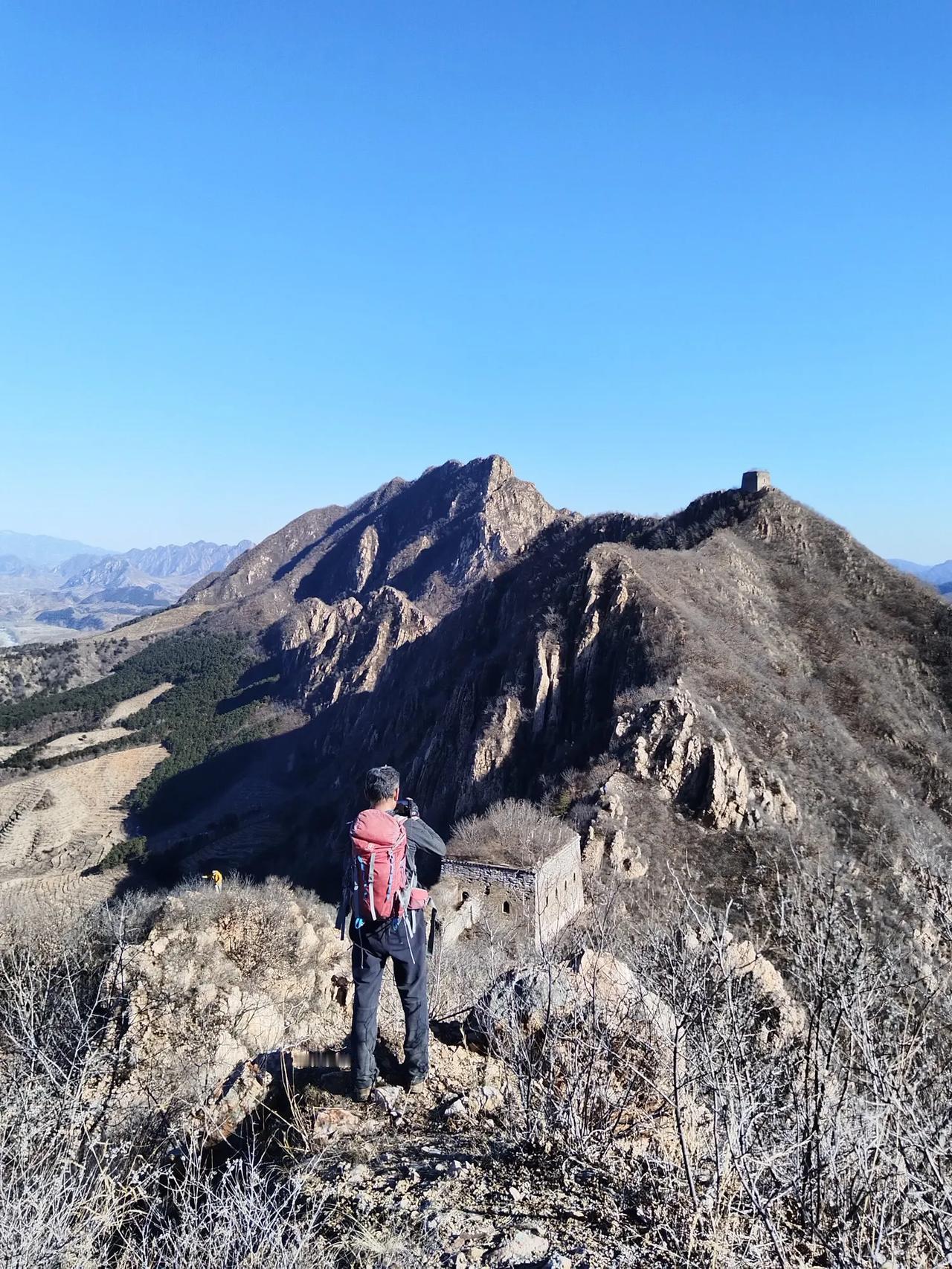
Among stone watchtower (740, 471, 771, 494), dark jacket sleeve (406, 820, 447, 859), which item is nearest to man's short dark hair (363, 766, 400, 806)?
dark jacket sleeve (406, 820, 447, 859)

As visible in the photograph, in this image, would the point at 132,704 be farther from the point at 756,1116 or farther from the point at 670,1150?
the point at 756,1116

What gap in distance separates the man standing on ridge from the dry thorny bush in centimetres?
71

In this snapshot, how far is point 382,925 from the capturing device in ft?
16.1

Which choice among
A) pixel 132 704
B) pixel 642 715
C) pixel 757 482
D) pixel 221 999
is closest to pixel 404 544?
pixel 132 704

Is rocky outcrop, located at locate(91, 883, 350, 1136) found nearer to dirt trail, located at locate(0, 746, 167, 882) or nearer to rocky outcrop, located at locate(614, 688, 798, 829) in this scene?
rocky outcrop, located at locate(614, 688, 798, 829)

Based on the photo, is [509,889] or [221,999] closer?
[221,999]

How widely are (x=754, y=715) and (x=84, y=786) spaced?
5904 cm

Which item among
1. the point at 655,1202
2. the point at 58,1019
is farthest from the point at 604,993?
the point at 58,1019

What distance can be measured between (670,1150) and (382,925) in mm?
2256

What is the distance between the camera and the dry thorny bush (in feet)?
10.8

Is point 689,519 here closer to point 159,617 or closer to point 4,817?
point 4,817

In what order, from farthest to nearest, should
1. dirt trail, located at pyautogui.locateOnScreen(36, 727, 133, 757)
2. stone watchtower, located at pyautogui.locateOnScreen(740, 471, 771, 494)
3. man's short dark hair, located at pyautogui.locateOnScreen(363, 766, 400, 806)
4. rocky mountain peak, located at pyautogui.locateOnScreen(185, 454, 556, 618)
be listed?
1. rocky mountain peak, located at pyautogui.locateOnScreen(185, 454, 556, 618)
2. dirt trail, located at pyautogui.locateOnScreen(36, 727, 133, 757)
3. stone watchtower, located at pyautogui.locateOnScreen(740, 471, 771, 494)
4. man's short dark hair, located at pyautogui.locateOnScreen(363, 766, 400, 806)

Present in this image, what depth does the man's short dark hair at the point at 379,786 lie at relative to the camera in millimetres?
5004

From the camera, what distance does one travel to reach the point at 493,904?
2055cm
